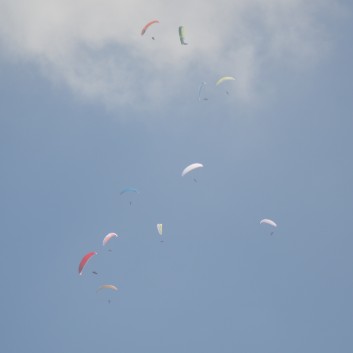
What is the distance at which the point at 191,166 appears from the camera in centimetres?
8806

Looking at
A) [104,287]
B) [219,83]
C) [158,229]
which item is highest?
[219,83]

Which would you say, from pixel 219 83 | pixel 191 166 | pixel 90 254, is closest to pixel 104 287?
pixel 90 254

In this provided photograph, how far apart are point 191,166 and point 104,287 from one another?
40.4 ft

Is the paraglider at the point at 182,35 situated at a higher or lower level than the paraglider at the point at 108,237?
higher

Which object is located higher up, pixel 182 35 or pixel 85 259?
pixel 182 35

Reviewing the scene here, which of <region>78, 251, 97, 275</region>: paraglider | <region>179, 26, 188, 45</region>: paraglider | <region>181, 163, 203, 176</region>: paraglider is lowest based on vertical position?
<region>78, 251, 97, 275</region>: paraglider

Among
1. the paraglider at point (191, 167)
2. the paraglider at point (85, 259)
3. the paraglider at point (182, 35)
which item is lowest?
the paraglider at point (85, 259)

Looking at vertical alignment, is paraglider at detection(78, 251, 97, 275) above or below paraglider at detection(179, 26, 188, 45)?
below

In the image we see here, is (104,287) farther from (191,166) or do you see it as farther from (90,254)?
(191,166)

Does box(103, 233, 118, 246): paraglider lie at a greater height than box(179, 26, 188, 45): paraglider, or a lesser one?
lesser

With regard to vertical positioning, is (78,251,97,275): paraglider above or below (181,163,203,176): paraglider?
below

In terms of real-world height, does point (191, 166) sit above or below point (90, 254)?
above

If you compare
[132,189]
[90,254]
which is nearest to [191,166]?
[132,189]

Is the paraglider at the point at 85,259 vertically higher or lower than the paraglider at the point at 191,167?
lower
